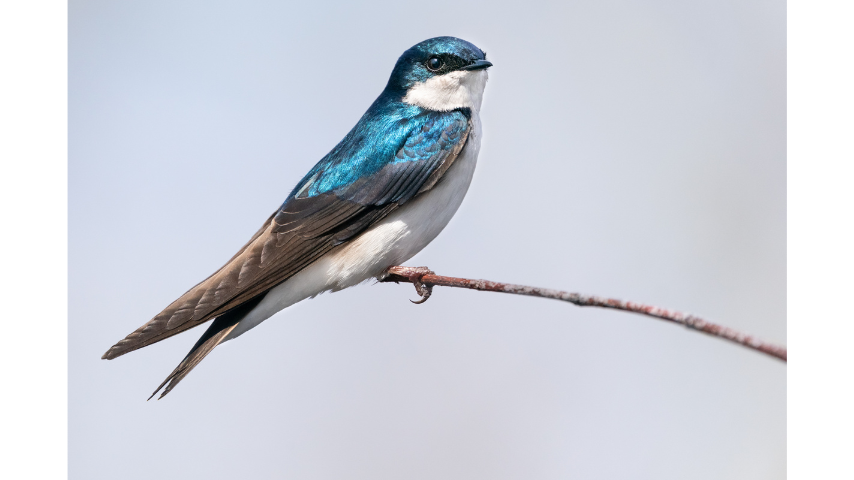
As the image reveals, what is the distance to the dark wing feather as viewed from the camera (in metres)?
1.62

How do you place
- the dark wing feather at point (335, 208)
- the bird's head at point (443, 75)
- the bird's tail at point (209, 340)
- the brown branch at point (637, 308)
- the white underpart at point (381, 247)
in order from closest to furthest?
1. the brown branch at point (637, 308)
2. the bird's tail at point (209, 340)
3. the dark wing feather at point (335, 208)
4. the white underpart at point (381, 247)
5. the bird's head at point (443, 75)

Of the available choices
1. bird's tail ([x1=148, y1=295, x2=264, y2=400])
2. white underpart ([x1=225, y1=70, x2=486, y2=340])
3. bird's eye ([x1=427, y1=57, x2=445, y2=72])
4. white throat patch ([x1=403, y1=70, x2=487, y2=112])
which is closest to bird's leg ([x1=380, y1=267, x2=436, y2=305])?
white underpart ([x1=225, y1=70, x2=486, y2=340])

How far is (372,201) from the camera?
174 centimetres

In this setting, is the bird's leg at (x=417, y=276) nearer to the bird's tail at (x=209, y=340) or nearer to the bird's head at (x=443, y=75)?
the bird's tail at (x=209, y=340)

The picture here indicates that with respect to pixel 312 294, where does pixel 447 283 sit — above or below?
above

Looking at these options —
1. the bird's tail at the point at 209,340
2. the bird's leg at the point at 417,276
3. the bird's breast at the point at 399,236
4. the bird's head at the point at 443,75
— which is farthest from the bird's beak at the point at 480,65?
the bird's tail at the point at 209,340

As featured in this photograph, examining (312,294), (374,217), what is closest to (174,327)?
(312,294)

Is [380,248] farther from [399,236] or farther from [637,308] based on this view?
[637,308]

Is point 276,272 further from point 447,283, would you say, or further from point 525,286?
point 525,286

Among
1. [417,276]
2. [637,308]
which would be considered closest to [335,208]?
[417,276]

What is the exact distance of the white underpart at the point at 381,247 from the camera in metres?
1.72

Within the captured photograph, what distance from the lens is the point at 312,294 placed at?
1.76m

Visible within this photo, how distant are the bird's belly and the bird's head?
0.21 meters

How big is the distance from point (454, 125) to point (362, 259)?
423mm
